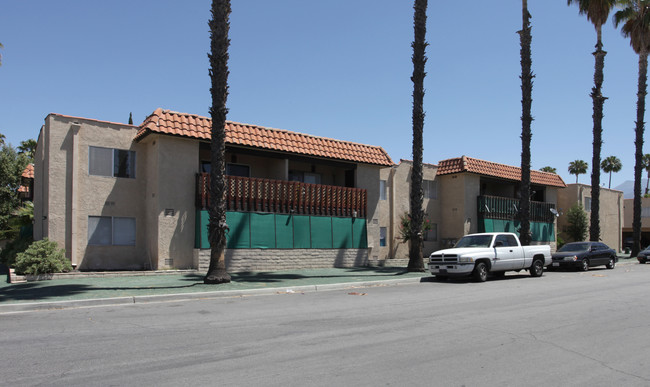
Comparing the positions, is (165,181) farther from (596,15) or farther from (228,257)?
(596,15)

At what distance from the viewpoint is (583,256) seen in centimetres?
2316

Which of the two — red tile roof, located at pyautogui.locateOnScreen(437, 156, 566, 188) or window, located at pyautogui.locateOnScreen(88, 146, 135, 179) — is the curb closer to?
window, located at pyautogui.locateOnScreen(88, 146, 135, 179)

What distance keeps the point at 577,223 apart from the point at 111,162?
3407cm

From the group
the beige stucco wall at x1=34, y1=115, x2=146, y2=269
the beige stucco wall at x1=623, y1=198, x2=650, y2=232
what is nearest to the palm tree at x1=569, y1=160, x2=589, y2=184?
the beige stucco wall at x1=623, y1=198, x2=650, y2=232

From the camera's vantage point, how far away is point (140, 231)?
67.8ft

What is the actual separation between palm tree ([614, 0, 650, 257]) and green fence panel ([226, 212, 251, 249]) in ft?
93.5

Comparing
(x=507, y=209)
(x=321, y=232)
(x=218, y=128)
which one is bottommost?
(x=321, y=232)

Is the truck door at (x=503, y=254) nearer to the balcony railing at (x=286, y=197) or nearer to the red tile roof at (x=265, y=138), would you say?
the balcony railing at (x=286, y=197)

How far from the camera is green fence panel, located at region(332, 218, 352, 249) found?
24.0 metres

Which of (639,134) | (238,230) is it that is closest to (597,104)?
(639,134)

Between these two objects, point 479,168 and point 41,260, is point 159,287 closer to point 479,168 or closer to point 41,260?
point 41,260

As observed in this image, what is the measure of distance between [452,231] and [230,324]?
956 inches

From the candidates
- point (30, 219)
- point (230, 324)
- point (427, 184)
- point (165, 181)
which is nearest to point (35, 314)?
point (230, 324)

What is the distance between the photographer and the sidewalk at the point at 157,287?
473 inches
